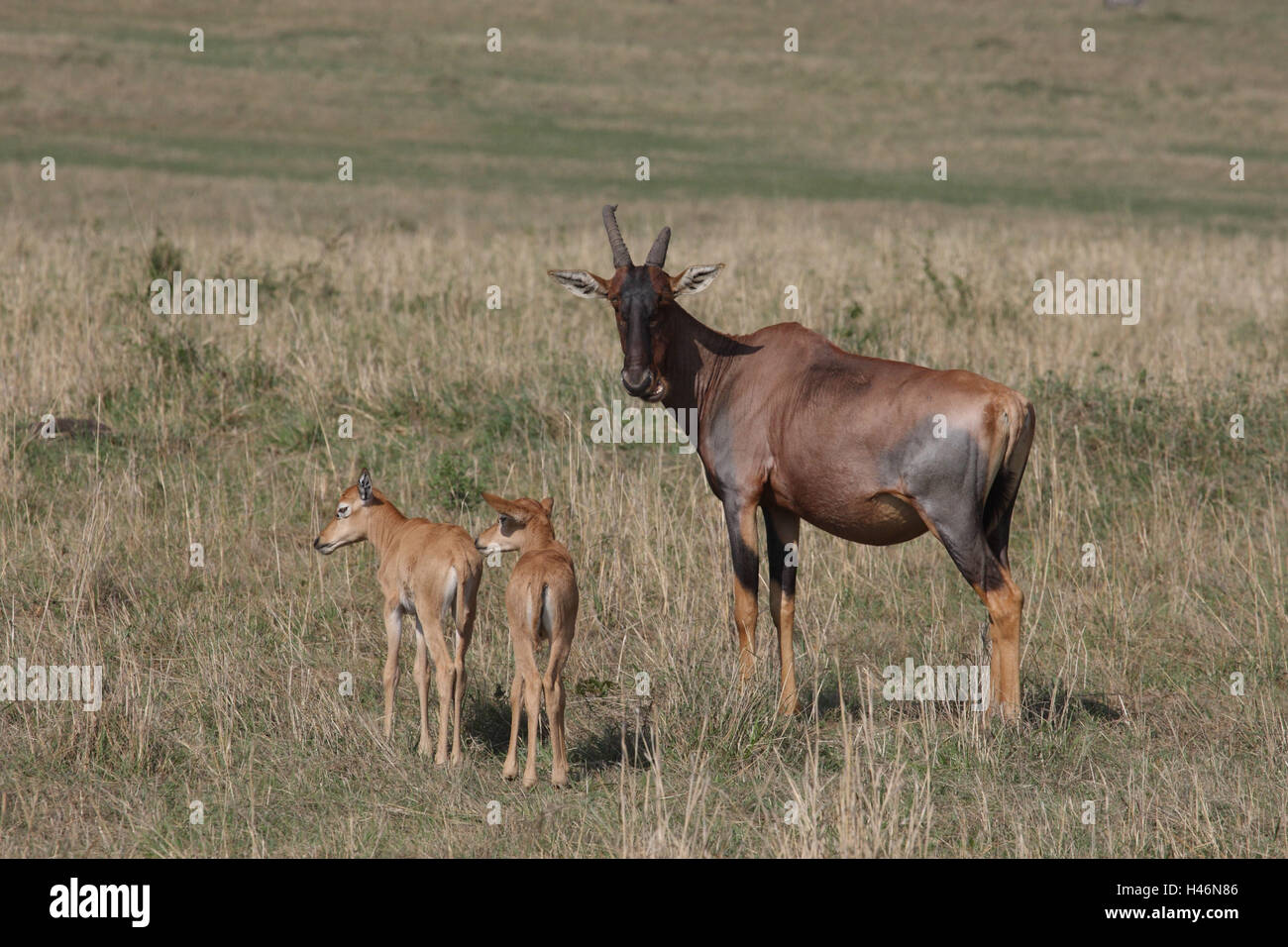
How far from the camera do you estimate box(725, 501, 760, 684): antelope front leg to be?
309 inches

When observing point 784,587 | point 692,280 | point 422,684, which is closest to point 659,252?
point 692,280

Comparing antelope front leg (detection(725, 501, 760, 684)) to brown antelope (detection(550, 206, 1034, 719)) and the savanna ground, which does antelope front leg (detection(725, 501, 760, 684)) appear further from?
the savanna ground

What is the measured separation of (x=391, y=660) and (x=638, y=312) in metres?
2.25

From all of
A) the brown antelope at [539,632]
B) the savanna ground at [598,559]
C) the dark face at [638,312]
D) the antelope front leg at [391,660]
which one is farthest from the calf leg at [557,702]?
the dark face at [638,312]

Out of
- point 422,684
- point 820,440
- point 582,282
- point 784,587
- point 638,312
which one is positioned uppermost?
point 582,282

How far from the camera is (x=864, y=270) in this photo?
19641 mm

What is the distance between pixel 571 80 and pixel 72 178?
32692 millimetres

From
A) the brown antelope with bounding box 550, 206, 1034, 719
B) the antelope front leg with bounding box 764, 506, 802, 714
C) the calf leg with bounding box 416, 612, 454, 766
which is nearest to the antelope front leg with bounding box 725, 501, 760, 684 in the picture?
the brown antelope with bounding box 550, 206, 1034, 719

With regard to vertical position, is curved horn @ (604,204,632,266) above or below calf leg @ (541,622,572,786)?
above

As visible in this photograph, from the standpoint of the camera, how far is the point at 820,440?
24.7ft

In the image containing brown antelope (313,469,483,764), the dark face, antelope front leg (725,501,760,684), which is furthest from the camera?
antelope front leg (725,501,760,684)

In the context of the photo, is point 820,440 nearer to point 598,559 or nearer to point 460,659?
point 460,659

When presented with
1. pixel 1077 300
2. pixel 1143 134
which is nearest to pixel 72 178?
pixel 1077 300
